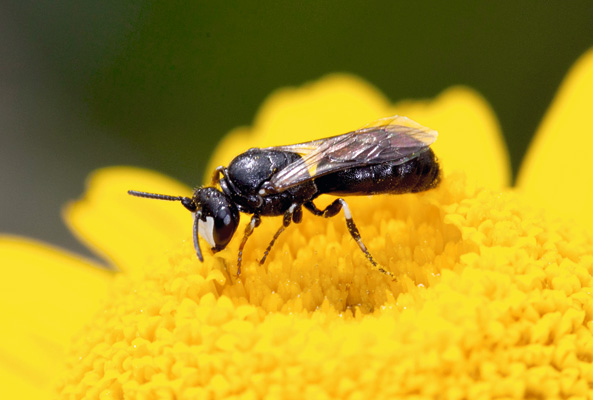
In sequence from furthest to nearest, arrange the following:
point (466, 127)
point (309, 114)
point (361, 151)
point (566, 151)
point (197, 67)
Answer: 1. point (197, 67)
2. point (309, 114)
3. point (466, 127)
4. point (566, 151)
5. point (361, 151)

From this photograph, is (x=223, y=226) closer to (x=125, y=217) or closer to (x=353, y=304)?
(x=353, y=304)

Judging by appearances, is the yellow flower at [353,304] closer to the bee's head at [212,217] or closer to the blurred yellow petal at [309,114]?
the bee's head at [212,217]

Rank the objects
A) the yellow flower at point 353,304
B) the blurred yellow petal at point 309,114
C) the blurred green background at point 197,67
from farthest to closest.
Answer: the blurred green background at point 197,67 < the blurred yellow petal at point 309,114 < the yellow flower at point 353,304

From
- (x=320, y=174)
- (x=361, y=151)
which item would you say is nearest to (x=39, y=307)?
(x=320, y=174)

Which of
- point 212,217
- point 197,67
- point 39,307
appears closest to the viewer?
point 212,217

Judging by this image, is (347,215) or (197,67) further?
(197,67)

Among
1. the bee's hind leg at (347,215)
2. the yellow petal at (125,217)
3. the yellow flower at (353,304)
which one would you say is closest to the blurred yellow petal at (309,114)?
the yellow petal at (125,217)
